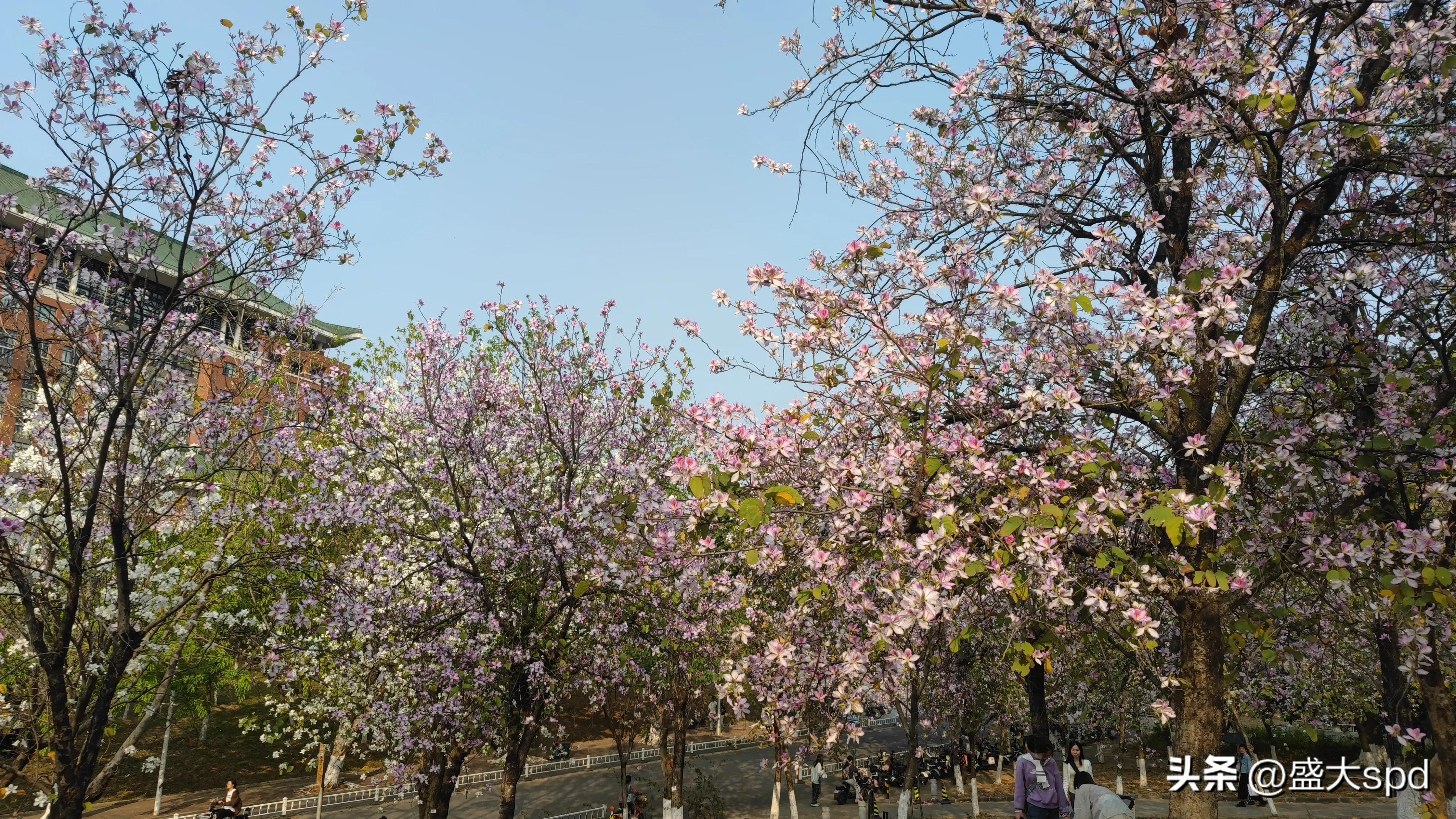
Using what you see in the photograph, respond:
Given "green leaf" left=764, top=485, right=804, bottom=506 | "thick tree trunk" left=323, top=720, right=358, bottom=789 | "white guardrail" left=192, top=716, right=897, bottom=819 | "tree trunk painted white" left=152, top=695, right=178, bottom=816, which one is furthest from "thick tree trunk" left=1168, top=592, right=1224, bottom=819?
"tree trunk painted white" left=152, top=695, right=178, bottom=816

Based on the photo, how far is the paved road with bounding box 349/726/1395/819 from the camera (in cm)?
2436

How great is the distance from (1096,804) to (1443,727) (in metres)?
4.46

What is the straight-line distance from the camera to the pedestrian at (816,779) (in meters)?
28.2

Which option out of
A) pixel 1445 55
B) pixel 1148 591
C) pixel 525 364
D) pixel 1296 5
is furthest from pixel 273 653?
pixel 1445 55

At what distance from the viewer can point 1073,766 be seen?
15508 millimetres

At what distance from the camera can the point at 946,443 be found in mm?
7055

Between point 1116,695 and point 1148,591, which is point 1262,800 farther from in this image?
point 1148,591

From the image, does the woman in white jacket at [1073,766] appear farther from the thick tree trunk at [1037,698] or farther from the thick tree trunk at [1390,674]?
the thick tree trunk at [1390,674]

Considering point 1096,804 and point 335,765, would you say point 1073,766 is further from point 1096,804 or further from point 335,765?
point 335,765

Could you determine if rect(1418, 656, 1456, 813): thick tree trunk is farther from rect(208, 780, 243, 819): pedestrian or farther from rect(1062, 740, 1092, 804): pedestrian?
rect(208, 780, 243, 819): pedestrian

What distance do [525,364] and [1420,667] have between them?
39.7 ft

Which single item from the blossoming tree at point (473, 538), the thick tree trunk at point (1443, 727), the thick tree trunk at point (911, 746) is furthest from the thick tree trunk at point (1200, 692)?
the thick tree trunk at point (911, 746)

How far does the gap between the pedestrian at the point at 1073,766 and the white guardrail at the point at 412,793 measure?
5.36m

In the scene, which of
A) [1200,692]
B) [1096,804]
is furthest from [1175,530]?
[1096,804]
